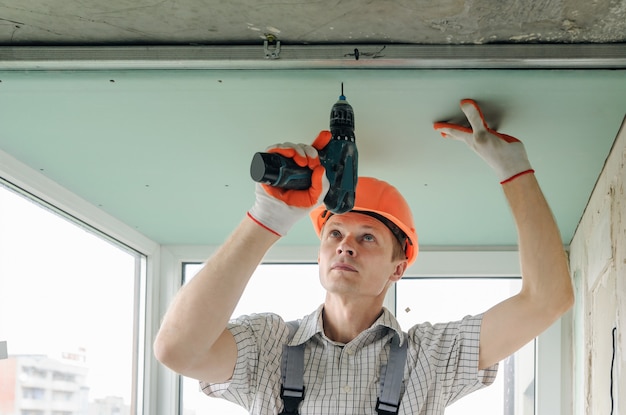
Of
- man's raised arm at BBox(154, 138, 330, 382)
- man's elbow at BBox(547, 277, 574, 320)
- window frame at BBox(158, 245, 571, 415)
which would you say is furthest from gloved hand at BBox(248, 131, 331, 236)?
window frame at BBox(158, 245, 571, 415)

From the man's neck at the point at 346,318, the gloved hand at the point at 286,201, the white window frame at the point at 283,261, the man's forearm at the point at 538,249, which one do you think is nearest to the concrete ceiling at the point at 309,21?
the gloved hand at the point at 286,201

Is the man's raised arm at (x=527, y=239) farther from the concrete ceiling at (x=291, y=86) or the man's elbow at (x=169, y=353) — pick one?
the man's elbow at (x=169, y=353)

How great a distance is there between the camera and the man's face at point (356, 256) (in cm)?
245

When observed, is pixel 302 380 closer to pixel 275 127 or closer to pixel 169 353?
pixel 169 353

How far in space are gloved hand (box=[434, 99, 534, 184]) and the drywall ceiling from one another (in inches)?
2.2

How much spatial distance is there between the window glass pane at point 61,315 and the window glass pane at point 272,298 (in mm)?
288

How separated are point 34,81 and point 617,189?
62.2 inches

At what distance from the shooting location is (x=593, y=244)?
2.88 m

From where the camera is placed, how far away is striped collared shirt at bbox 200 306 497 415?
238cm

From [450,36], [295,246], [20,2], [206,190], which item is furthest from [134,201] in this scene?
[450,36]

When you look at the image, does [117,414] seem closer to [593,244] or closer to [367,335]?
[367,335]

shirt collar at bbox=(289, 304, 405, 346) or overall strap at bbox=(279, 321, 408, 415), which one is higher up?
shirt collar at bbox=(289, 304, 405, 346)

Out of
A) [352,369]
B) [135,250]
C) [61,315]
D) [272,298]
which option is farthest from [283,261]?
[352,369]

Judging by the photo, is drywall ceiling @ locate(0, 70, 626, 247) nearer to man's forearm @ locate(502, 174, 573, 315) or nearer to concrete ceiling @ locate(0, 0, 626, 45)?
concrete ceiling @ locate(0, 0, 626, 45)
